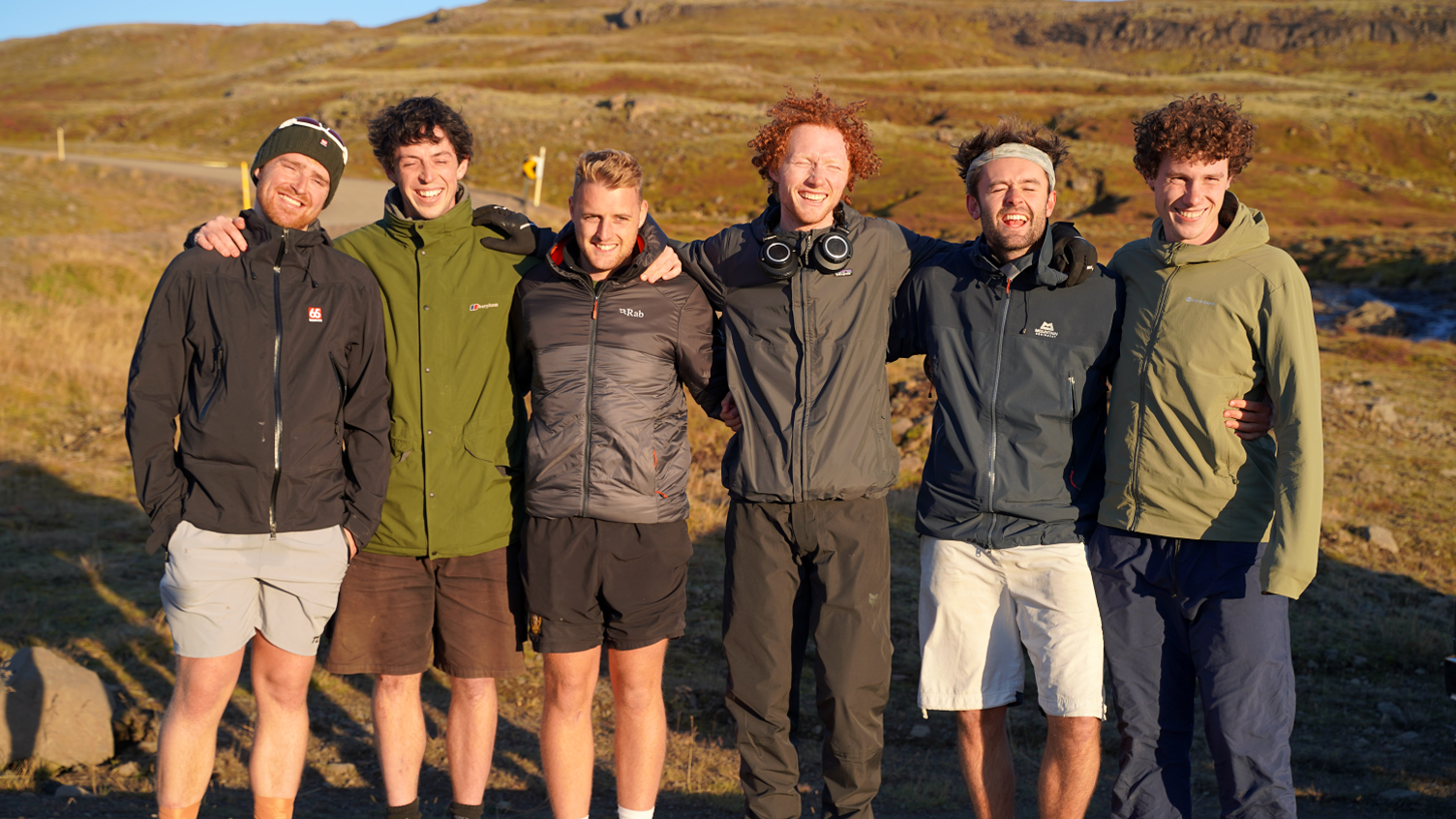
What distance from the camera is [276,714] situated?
3385 mm

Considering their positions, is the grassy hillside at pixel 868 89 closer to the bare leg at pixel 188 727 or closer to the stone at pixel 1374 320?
the stone at pixel 1374 320

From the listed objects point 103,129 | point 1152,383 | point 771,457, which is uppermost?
point 103,129

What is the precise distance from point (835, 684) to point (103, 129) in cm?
6170

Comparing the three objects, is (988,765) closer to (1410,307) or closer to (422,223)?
(422,223)

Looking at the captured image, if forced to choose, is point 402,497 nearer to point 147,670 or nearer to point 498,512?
point 498,512

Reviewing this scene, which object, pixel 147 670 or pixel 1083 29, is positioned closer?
pixel 147 670

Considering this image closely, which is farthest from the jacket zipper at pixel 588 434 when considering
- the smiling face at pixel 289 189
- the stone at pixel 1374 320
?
the stone at pixel 1374 320

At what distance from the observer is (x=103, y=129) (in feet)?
174

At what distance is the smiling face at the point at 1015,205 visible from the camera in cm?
337

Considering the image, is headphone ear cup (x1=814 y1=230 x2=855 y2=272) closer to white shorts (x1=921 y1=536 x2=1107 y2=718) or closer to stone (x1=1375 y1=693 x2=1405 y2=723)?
white shorts (x1=921 y1=536 x2=1107 y2=718)

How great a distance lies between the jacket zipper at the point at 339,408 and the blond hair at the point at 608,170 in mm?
984

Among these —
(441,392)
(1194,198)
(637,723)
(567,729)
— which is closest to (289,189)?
(441,392)

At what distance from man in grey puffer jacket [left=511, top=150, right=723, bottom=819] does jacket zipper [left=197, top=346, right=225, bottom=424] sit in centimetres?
95

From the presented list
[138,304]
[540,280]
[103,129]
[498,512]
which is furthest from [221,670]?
[103,129]
